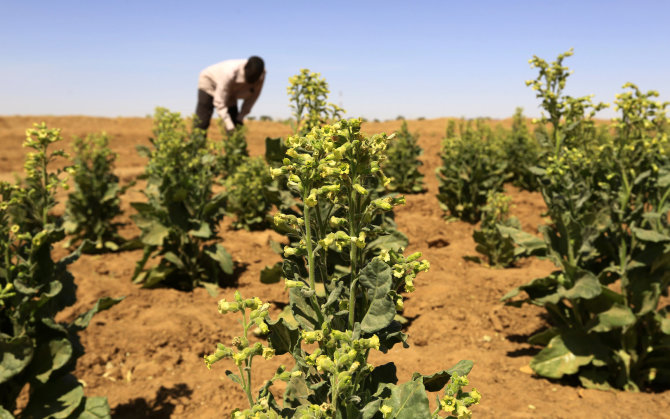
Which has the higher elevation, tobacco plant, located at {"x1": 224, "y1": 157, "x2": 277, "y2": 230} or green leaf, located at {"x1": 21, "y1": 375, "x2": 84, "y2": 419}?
tobacco plant, located at {"x1": 224, "y1": 157, "x2": 277, "y2": 230}

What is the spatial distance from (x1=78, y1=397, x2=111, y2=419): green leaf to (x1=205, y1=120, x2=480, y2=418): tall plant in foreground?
1.84 metres

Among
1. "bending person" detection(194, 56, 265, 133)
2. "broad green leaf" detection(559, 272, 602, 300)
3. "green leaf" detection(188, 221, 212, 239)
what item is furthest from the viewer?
"bending person" detection(194, 56, 265, 133)

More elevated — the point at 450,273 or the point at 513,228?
the point at 513,228

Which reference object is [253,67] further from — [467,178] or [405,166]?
[405,166]

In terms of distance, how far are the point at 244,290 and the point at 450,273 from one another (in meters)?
2.75

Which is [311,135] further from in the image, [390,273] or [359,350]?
[359,350]

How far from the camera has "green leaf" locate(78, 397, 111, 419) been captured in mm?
3012

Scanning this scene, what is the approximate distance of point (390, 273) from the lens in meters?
1.60

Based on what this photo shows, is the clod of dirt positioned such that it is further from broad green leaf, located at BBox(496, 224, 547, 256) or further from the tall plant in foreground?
the tall plant in foreground

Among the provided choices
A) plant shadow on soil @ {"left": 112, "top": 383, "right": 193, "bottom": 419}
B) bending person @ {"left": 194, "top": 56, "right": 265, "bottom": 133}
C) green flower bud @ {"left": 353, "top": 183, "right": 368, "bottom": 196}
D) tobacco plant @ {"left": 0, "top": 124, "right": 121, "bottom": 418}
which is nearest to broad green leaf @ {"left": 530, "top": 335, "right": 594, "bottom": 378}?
plant shadow on soil @ {"left": 112, "top": 383, "right": 193, "bottom": 419}

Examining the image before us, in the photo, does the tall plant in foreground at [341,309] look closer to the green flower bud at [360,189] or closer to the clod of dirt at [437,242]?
the green flower bud at [360,189]

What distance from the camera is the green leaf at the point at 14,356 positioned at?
2729 millimetres

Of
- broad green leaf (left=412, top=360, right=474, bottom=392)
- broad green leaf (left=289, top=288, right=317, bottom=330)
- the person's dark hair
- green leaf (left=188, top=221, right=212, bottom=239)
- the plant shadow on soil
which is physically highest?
the person's dark hair

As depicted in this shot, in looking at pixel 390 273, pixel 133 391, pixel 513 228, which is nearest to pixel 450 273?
pixel 513 228
